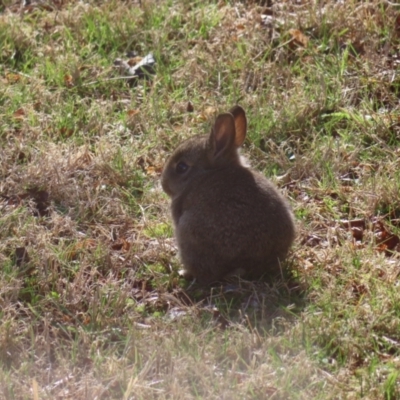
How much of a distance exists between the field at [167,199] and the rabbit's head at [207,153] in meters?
0.36

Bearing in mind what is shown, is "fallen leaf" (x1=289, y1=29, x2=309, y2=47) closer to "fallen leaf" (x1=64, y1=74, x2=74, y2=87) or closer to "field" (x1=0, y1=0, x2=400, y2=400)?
"field" (x1=0, y1=0, x2=400, y2=400)

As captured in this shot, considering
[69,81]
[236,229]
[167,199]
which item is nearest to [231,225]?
[236,229]

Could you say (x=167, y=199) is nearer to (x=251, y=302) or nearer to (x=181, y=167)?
(x=181, y=167)

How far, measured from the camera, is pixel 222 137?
6082 millimetres

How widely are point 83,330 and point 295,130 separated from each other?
9.60 feet

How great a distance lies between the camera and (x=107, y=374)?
4695mm

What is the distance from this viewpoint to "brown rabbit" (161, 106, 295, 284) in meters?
5.56

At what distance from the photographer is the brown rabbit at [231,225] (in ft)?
18.2

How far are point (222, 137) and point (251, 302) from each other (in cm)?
120

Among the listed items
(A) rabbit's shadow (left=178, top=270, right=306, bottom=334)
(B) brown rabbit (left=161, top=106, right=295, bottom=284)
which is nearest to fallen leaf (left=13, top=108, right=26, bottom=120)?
(B) brown rabbit (left=161, top=106, right=295, bottom=284)

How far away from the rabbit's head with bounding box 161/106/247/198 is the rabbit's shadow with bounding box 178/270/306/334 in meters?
0.81

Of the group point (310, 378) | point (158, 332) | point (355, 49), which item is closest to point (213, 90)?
point (355, 49)

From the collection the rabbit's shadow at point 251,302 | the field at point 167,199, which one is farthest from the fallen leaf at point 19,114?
the rabbit's shadow at point 251,302

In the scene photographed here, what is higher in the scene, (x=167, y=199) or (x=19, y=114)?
(x=19, y=114)
